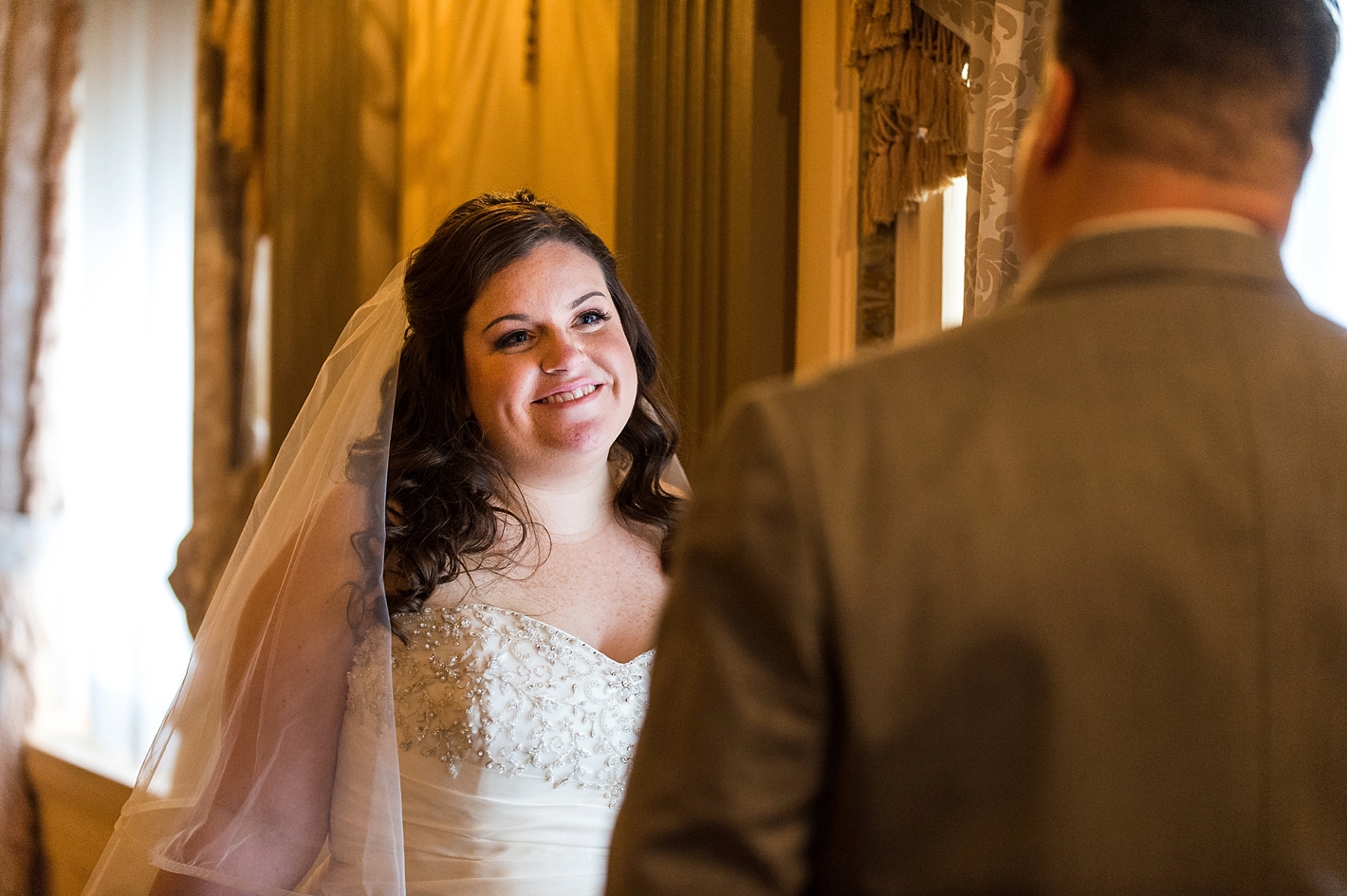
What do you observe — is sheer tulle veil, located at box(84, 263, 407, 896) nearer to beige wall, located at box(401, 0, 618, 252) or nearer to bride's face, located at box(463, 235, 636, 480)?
bride's face, located at box(463, 235, 636, 480)

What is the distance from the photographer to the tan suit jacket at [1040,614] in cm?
74

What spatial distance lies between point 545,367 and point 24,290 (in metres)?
3.67

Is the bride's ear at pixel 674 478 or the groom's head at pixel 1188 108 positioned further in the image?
the bride's ear at pixel 674 478

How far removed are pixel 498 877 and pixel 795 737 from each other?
4.33 feet

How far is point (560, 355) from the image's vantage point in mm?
2113

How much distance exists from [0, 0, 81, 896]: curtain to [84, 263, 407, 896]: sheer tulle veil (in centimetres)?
323

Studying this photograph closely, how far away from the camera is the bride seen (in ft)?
6.39

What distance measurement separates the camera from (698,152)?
3035mm

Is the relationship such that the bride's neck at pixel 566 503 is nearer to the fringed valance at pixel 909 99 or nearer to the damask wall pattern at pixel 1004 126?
the damask wall pattern at pixel 1004 126

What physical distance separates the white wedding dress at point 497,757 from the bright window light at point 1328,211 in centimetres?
133

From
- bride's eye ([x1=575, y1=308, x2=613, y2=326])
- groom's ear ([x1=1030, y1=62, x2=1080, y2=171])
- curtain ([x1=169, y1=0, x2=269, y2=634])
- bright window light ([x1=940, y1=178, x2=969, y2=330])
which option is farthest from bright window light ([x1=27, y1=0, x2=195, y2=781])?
groom's ear ([x1=1030, y1=62, x2=1080, y2=171])

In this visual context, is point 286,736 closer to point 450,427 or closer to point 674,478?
point 450,427

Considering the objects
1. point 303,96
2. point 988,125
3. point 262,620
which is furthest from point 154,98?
point 988,125

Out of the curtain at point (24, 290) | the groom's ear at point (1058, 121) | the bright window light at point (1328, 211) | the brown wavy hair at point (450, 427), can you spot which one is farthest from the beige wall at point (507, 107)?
the groom's ear at point (1058, 121)
